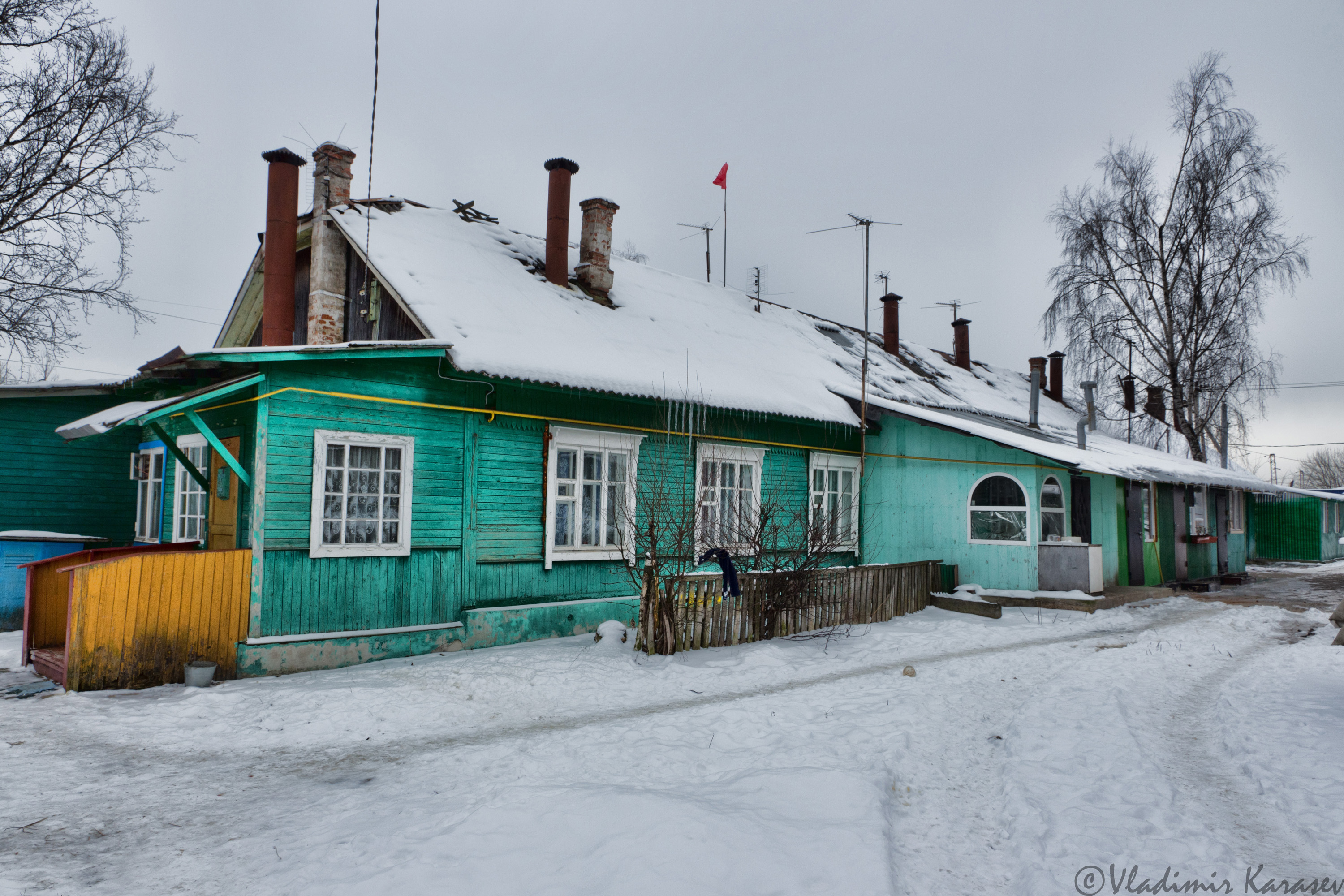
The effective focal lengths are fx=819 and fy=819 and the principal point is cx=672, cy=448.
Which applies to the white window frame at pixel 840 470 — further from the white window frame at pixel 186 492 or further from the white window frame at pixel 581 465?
the white window frame at pixel 186 492

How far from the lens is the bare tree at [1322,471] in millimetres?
85625

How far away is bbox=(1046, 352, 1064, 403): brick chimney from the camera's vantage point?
2808 cm

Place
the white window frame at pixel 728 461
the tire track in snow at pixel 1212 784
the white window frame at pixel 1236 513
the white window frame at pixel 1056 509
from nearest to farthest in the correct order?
the tire track in snow at pixel 1212 784
the white window frame at pixel 728 461
the white window frame at pixel 1056 509
the white window frame at pixel 1236 513

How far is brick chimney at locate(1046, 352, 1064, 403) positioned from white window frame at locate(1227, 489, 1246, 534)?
6.44 meters

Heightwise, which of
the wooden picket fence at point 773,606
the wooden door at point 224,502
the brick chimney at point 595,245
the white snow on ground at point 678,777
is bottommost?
the white snow on ground at point 678,777

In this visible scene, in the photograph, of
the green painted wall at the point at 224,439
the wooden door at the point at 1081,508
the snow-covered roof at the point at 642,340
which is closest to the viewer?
the green painted wall at the point at 224,439

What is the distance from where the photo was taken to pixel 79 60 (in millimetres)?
14414

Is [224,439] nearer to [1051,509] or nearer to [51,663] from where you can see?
[51,663]

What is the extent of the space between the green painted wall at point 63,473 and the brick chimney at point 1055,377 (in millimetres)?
26425

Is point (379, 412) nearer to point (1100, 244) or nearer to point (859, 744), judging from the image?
point (859, 744)

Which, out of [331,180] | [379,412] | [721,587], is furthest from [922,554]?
[331,180]

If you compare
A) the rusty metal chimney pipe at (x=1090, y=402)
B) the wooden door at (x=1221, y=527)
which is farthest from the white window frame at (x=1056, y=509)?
the wooden door at (x=1221, y=527)

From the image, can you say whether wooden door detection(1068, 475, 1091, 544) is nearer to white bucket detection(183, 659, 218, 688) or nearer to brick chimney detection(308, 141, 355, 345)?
brick chimney detection(308, 141, 355, 345)

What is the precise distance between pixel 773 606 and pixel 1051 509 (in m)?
6.36
